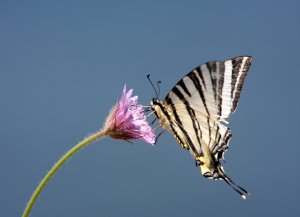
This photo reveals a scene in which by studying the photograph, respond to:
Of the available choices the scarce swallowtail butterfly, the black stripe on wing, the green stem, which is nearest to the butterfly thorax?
the scarce swallowtail butterfly

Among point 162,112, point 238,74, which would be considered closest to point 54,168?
point 162,112

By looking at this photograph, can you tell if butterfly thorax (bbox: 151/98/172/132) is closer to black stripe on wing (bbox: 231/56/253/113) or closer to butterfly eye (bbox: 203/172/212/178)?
butterfly eye (bbox: 203/172/212/178)

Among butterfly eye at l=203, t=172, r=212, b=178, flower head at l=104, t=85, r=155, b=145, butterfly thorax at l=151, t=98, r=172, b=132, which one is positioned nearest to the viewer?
flower head at l=104, t=85, r=155, b=145

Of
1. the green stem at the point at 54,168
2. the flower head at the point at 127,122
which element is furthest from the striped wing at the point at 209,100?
the green stem at the point at 54,168

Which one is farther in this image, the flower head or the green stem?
the flower head

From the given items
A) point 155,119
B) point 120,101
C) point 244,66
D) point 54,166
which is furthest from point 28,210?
point 244,66

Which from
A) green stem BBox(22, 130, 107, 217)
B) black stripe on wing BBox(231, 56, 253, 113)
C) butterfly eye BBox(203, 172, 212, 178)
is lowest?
butterfly eye BBox(203, 172, 212, 178)

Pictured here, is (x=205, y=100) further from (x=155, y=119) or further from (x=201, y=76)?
(x=155, y=119)

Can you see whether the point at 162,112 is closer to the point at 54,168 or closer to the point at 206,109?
the point at 206,109
